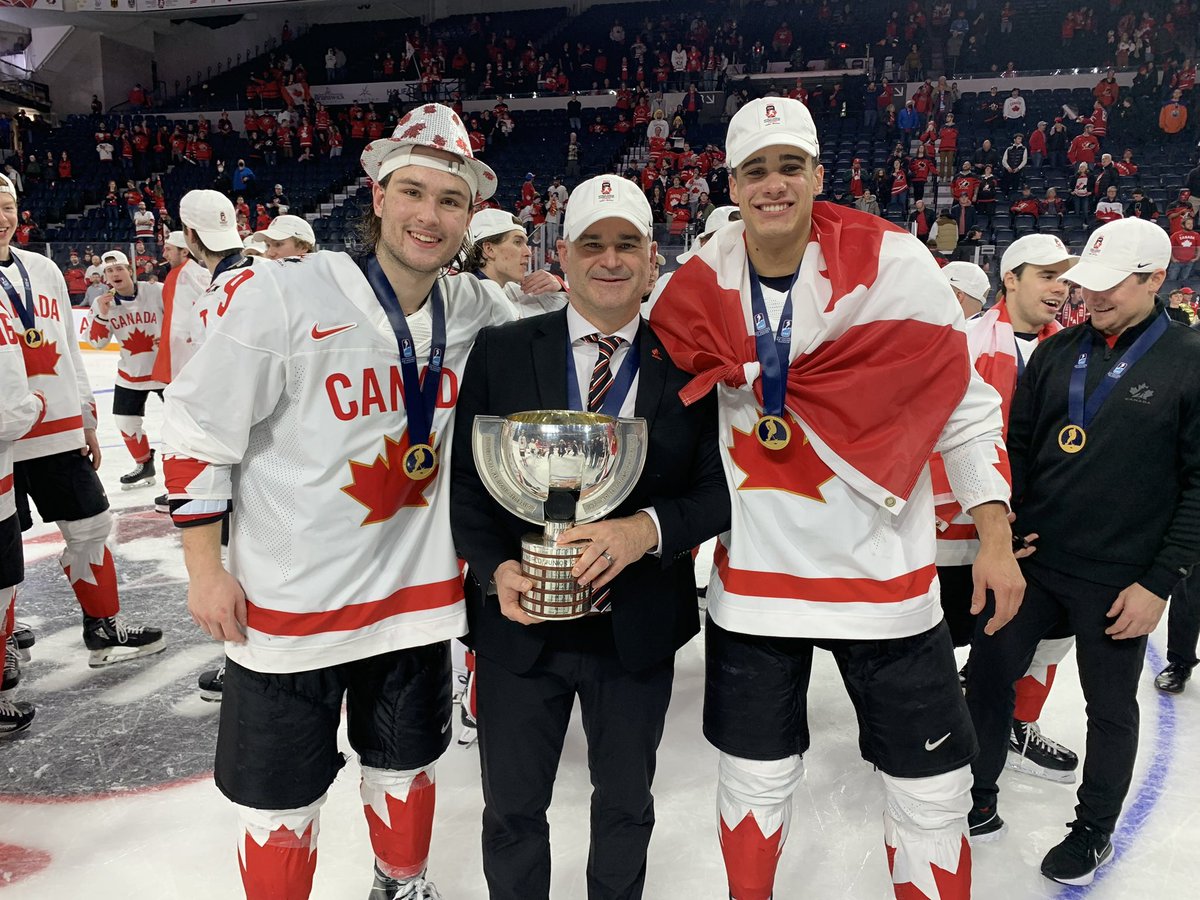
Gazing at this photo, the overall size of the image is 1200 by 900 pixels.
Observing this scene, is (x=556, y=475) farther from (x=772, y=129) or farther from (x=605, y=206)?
(x=772, y=129)

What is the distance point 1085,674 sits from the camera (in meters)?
2.42

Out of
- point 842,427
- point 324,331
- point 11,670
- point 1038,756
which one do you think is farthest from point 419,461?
point 11,670

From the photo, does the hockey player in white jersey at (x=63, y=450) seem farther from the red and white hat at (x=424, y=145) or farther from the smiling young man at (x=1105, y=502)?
the smiling young man at (x=1105, y=502)

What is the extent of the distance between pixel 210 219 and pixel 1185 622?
13.8 ft

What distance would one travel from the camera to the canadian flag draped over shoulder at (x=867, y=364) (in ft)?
5.80

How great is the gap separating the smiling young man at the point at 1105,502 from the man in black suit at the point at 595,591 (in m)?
1.13

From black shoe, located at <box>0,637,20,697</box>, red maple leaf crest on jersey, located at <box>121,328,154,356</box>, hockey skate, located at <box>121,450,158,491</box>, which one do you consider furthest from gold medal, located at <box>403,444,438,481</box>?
hockey skate, located at <box>121,450,158,491</box>

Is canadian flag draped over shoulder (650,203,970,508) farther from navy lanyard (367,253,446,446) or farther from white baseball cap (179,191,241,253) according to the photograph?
white baseball cap (179,191,241,253)

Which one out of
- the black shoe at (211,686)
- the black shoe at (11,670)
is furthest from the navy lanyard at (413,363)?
the black shoe at (11,670)

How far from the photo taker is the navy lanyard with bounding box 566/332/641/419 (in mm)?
1833

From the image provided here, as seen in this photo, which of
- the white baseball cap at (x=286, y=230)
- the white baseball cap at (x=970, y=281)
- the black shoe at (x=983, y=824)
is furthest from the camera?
the white baseball cap at (x=286, y=230)

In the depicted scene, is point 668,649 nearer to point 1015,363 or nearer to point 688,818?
point 688,818

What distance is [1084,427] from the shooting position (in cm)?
236

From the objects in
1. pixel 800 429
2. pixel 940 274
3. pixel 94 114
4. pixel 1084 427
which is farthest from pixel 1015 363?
pixel 94 114
